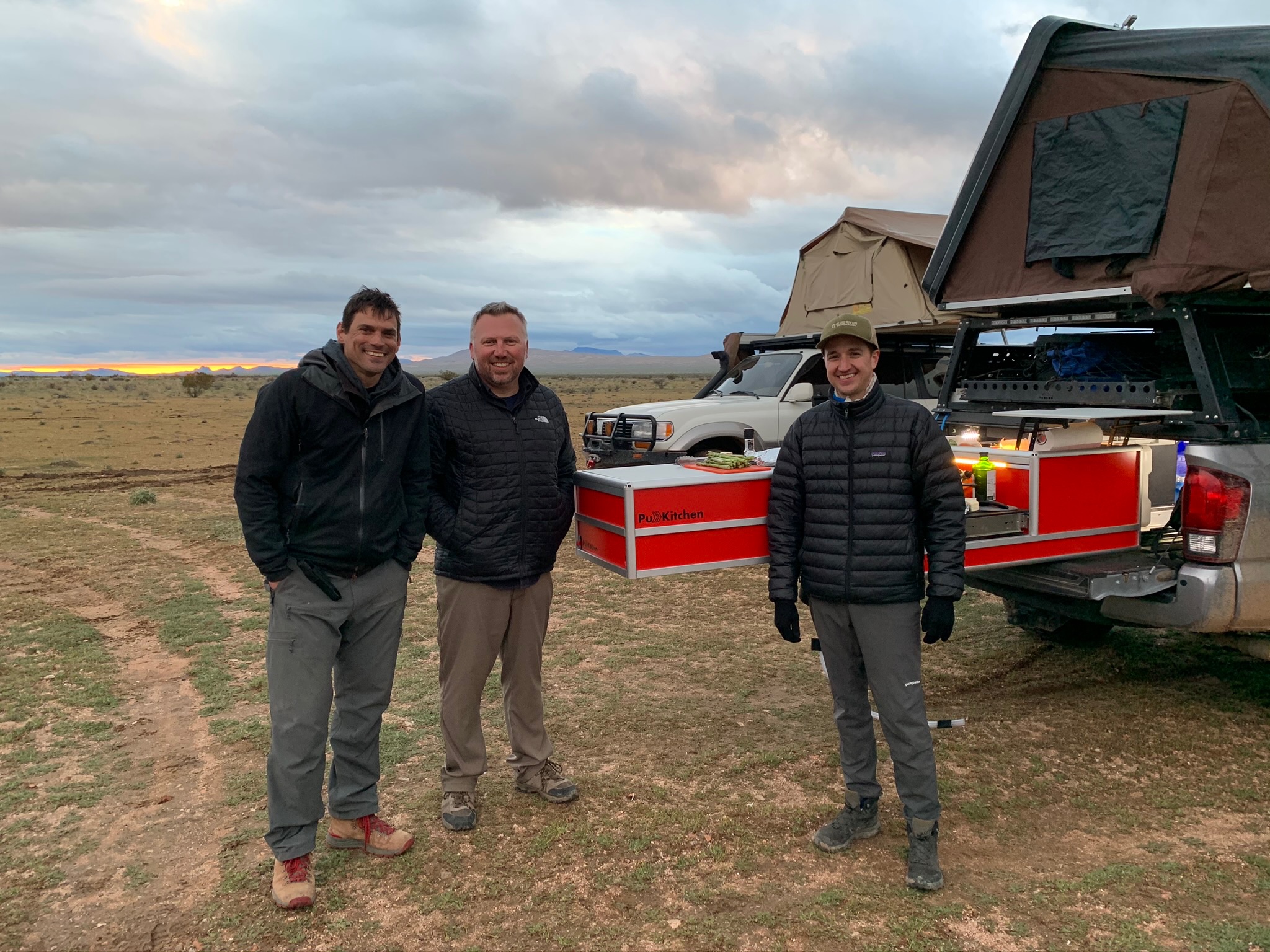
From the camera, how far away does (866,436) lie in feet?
11.5

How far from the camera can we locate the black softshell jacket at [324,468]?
3359 millimetres

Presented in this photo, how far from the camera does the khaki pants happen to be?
397 centimetres

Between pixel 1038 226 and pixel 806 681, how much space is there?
2974 mm

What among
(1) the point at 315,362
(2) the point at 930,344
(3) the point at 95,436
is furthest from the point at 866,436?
(3) the point at 95,436

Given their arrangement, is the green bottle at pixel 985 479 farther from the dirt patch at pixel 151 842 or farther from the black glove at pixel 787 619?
the dirt patch at pixel 151 842

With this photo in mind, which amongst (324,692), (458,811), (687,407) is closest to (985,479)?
(458,811)

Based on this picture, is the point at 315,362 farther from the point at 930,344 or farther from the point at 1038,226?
the point at 930,344

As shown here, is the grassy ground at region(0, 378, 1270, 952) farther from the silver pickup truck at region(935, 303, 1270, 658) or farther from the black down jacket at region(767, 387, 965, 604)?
the black down jacket at region(767, 387, 965, 604)

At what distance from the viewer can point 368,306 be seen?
3514 mm

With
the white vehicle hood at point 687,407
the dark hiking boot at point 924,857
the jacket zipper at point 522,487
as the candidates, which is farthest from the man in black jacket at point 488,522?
the white vehicle hood at point 687,407

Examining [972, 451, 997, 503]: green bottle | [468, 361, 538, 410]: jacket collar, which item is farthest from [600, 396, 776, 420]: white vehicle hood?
[468, 361, 538, 410]: jacket collar

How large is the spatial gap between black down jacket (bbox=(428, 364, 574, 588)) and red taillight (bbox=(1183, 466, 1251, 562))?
2.96 metres

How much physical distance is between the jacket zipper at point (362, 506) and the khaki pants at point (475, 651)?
0.52 metres

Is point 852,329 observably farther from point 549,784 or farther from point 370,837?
point 370,837
